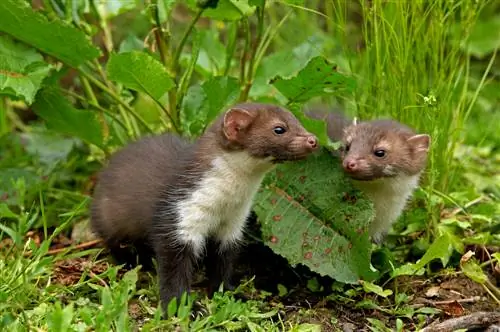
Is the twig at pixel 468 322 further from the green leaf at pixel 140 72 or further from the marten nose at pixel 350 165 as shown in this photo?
the green leaf at pixel 140 72

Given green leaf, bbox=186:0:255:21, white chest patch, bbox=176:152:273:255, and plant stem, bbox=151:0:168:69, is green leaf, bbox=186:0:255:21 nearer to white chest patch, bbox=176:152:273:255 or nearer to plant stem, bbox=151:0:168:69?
plant stem, bbox=151:0:168:69

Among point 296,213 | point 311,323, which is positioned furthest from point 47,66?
point 311,323

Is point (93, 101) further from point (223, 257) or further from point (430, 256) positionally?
point (430, 256)

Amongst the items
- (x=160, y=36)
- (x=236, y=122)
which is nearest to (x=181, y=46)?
(x=160, y=36)

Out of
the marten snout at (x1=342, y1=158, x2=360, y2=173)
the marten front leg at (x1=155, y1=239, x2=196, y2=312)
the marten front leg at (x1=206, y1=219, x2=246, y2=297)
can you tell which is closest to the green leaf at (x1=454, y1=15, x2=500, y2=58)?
the marten snout at (x1=342, y1=158, x2=360, y2=173)

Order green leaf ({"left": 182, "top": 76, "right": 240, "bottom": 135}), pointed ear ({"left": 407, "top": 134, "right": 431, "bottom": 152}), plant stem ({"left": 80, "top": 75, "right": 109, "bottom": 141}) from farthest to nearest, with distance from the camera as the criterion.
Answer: plant stem ({"left": 80, "top": 75, "right": 109, "bottom": 141}) → green leaf ({"left": 182, "top": 76, "right": 240, "bottom": 135}) → pointed ear ({"left": 407, "top": 134, "right": 431, "bottom": 152})

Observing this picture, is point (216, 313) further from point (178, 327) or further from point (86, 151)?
point (86, 151)

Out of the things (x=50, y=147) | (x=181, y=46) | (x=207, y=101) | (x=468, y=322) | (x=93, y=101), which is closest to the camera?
(x=468, y=322)
